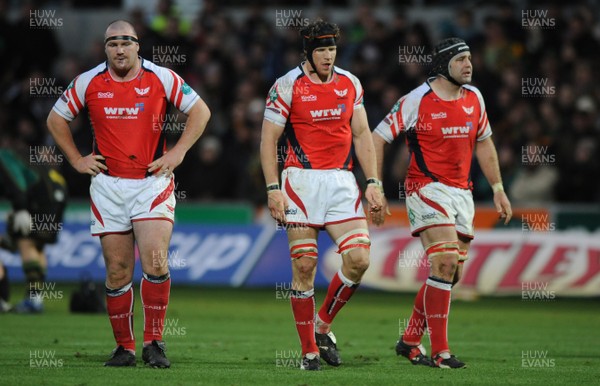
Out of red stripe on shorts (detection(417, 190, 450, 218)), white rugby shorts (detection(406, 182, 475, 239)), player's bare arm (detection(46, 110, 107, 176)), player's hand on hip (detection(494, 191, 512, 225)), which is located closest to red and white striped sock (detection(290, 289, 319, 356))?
white rugby shorts (detection(406, 182, 475, 239))

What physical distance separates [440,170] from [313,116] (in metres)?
1.31

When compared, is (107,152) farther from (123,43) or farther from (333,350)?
(333,350)

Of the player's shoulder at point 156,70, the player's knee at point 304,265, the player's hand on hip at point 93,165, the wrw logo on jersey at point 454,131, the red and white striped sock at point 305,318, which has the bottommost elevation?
the red and white striped sock at point 305,318

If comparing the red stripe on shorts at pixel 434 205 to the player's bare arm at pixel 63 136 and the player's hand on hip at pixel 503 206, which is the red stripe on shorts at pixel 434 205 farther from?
the player's bare arm at pixel 63 136

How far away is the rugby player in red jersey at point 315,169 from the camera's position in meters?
10.1

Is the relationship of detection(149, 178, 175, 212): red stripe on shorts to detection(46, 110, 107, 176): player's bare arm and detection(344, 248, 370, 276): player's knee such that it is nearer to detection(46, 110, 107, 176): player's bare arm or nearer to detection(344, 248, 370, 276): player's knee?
detection(46, 110, 107, 176): player's bare arm

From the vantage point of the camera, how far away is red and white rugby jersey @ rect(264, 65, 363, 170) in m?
10.3

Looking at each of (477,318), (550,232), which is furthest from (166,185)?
(550,232)

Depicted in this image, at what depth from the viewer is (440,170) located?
10641 mm

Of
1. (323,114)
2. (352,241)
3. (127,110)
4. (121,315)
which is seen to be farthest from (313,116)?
(121,315)

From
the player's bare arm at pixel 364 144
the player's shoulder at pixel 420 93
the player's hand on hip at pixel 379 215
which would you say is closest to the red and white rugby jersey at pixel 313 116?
the player's bare arm at pixel 364 144

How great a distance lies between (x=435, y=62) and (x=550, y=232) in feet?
27.9

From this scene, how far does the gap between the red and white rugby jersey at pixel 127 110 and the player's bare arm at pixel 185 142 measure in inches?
3.0

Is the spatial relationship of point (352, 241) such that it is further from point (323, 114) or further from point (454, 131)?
point (454, 131)
